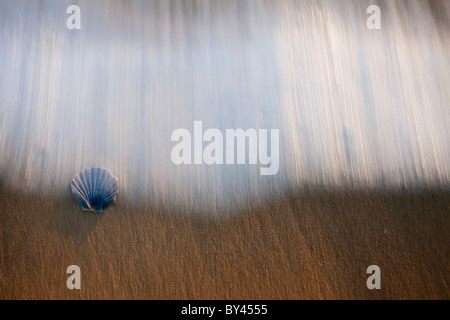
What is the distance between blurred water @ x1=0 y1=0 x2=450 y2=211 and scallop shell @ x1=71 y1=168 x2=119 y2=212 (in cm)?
5

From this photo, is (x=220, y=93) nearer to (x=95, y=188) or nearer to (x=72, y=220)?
(x=95, y=188)

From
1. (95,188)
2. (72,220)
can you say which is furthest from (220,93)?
(72,220)

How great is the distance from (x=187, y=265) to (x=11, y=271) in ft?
2.22

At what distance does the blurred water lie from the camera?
66.4 inches

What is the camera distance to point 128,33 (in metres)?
1.80

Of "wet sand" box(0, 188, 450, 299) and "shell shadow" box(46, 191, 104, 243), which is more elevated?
"shell shadow" box(46, 191, 104, 243)

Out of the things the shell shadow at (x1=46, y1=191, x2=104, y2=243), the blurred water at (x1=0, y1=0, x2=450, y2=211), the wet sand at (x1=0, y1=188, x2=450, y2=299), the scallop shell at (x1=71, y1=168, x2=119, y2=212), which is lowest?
the wet sand at (x1=0, y1=188, x2=450, y2=299)

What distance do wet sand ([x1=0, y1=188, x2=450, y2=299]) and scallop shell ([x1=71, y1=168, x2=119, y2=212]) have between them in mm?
40

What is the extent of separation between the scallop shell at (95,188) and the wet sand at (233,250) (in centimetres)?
4

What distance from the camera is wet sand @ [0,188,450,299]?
159cm

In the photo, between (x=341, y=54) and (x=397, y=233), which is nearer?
(x=397, y=233)

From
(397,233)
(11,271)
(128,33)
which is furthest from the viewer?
(128,33)
